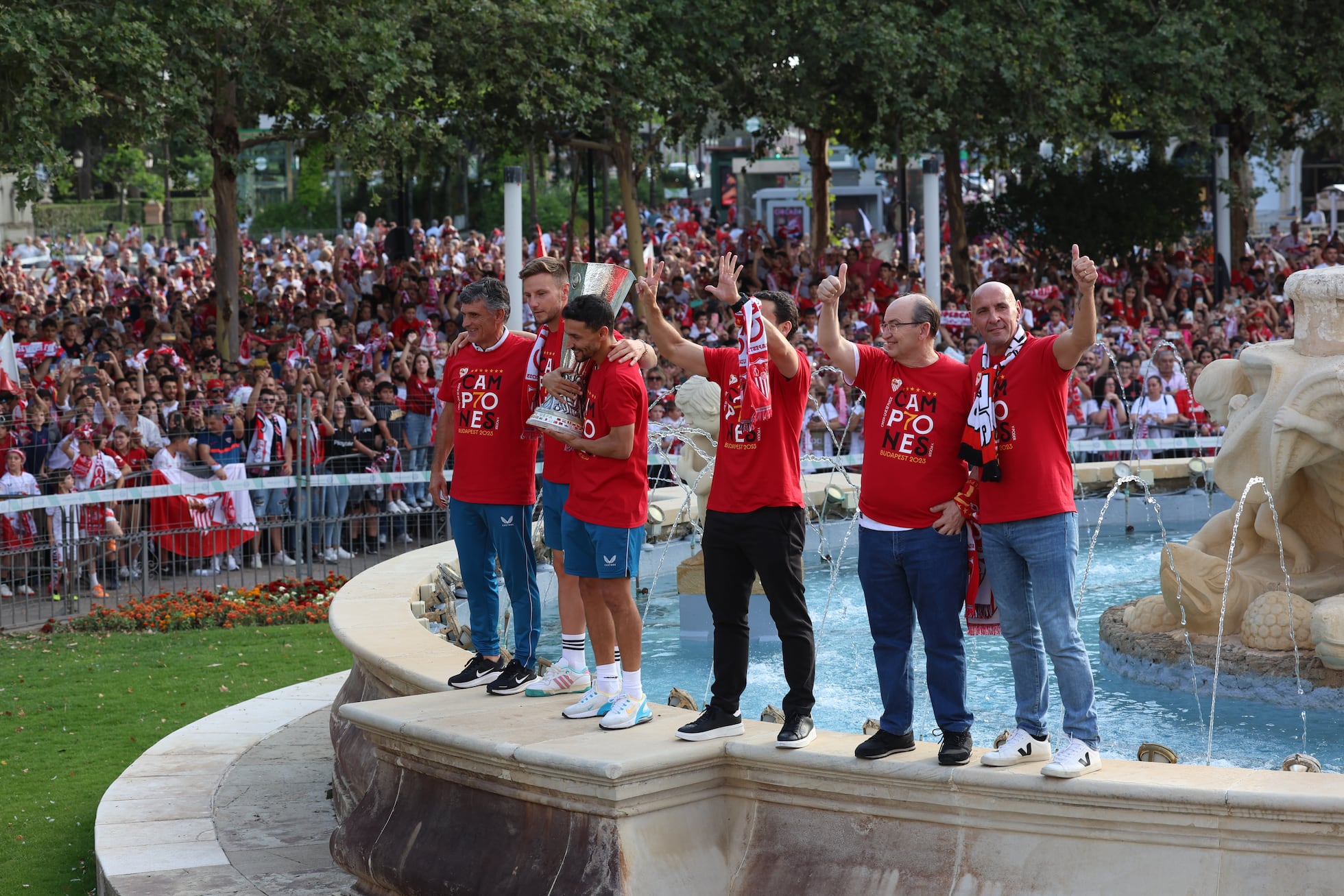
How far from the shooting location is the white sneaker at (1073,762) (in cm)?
488

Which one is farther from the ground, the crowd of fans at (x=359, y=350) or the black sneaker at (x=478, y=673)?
the crowd of fans at (x=359, y=350)

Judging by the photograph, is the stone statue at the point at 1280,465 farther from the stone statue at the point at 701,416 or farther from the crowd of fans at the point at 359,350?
the crowd of fans at the point at 359,350

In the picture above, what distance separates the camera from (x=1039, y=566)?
17.1ft

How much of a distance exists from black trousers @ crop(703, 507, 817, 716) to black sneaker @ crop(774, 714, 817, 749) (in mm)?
64

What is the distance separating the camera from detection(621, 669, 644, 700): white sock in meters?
5.88

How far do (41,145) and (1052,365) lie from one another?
13.9 meters

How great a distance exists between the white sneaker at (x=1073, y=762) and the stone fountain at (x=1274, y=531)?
2.98 meters

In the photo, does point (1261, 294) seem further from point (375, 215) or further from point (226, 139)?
point (375, 215)

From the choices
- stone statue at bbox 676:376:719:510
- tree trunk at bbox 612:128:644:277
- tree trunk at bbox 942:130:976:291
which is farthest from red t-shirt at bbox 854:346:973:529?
tree trunk at bbox 942:130:976:291

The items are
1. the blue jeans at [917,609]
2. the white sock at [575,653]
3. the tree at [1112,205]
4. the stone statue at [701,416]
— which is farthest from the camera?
the tree at [1112,205]

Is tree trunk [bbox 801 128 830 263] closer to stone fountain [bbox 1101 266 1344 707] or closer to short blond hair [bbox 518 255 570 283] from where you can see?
stone fountain [bbox 1101 266 1344 707]

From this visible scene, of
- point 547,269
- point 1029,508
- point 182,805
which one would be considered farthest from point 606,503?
point 182,805

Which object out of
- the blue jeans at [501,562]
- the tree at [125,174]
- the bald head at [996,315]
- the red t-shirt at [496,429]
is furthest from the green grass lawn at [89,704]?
the tree at [125,174]

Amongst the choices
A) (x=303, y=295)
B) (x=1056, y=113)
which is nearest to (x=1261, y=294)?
(x=1056, y=113)
